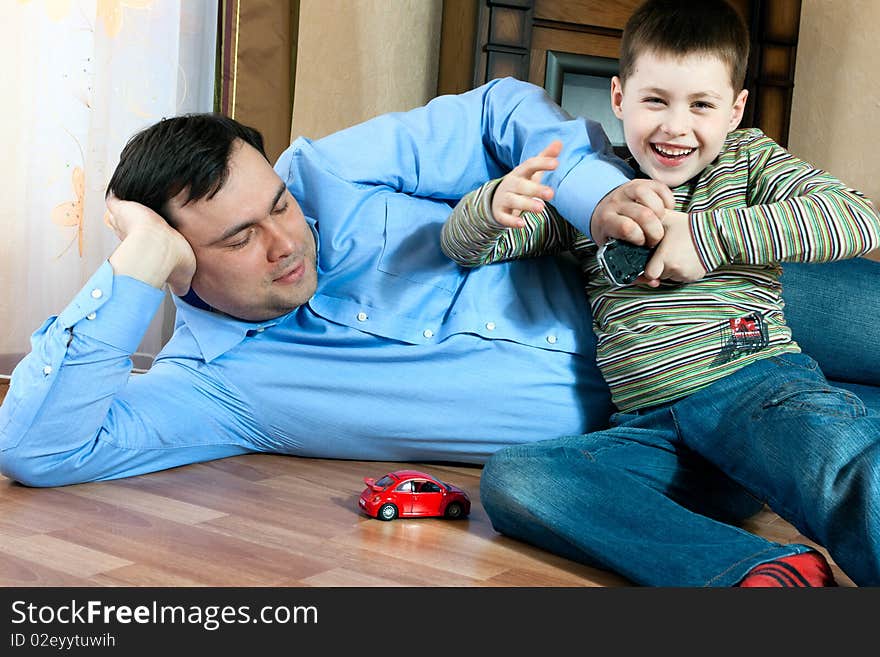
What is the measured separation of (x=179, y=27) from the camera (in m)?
2.07

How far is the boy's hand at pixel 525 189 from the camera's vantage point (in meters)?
1.05

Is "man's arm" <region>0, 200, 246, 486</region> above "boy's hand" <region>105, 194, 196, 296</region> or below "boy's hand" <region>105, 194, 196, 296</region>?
below

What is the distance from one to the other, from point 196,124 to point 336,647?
0.77 metres

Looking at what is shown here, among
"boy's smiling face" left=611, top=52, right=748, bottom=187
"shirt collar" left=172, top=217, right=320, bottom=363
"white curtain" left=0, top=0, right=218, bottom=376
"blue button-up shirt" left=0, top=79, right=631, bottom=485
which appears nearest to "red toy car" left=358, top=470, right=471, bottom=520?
"blue button-up shirt" left=0, top=79, right=631, bottom=485

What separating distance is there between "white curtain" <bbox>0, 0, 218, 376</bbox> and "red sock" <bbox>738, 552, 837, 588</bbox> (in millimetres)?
1626

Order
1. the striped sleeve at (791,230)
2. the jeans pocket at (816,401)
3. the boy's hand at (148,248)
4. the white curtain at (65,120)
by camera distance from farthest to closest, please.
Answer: the white curtain at (65,120), the boy's hand at (148,248), the striped sleeve at (791,230), the jeans pocket at (816,401)

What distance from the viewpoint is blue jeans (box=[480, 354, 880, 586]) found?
0.83 meters

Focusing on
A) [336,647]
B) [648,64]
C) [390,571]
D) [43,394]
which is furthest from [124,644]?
[648,64]

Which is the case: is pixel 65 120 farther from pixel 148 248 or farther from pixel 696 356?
pixel 696 356

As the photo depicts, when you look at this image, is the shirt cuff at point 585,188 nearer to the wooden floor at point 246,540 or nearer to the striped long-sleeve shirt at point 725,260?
the striped long-sleeve shirt at point 725,260

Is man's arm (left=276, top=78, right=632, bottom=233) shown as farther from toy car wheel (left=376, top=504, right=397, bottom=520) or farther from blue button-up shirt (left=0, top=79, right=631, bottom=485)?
toy car wheel (left=376, top=504, right=397, bottom=520)

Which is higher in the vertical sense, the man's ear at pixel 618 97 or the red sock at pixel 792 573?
the man's ear at pixel 618 97

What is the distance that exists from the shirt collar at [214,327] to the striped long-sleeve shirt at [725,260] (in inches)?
12.6

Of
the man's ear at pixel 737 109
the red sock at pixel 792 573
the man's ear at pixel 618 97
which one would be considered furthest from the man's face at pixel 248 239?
the red sock at pixel 792 573
